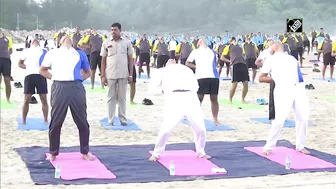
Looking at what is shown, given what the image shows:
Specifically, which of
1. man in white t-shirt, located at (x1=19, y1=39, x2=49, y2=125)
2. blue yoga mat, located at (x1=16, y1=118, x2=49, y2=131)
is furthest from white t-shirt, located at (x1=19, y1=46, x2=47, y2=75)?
blue yoga mat, located at (x1=16, y1=118, x2=49, y2=131)

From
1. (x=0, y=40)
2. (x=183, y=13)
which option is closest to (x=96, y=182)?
(x=0, y=40)

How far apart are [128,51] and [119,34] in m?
0.36

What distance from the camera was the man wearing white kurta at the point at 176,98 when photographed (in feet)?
25.2

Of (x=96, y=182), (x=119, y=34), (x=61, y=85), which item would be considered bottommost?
(x=96, y=182)

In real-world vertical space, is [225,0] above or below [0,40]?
above

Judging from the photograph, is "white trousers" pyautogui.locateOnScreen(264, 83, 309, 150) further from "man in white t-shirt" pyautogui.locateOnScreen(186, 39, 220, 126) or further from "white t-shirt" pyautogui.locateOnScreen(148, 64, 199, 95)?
"man in white t-shirt" pyautogui.locateOnScreen(186, 39, 220, 126)

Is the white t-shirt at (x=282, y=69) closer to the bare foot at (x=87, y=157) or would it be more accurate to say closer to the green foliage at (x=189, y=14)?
the bare foot at (x=87, y=157)

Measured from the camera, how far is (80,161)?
764 cm

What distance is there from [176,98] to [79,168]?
1.41 metres

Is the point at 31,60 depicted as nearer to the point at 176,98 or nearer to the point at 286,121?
the point at 176,98

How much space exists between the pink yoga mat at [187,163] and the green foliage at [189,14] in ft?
192

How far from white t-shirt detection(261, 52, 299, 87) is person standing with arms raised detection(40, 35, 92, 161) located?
2335 millimetres

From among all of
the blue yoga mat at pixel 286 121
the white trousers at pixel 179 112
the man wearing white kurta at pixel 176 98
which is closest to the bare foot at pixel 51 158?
the man wearing white kurta at pixel 176 98

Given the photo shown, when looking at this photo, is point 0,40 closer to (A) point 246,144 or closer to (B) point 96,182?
(A) point 246,144
